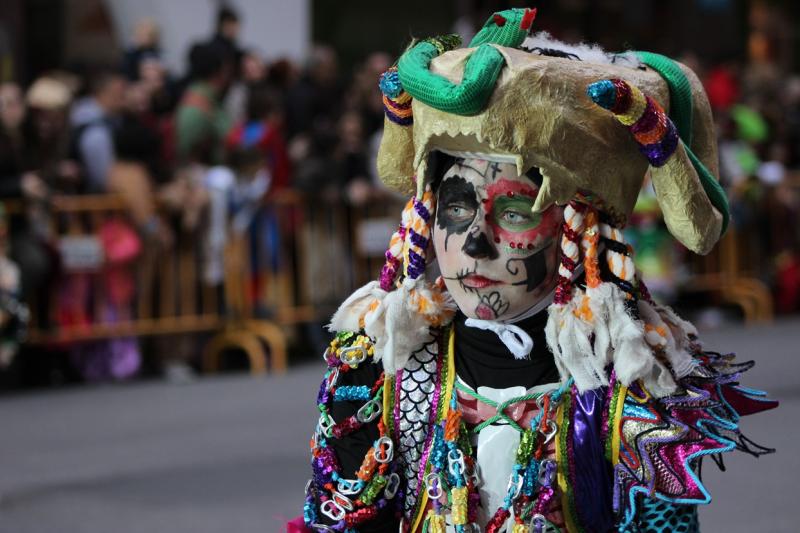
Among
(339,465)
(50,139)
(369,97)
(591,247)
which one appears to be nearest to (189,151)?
(50,139)

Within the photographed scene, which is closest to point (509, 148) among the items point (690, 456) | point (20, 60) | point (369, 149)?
point (690, 456)

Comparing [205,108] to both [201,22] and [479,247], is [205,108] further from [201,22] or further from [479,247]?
[479,247]

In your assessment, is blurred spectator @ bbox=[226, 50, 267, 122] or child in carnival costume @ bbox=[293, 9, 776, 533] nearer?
child in carnival costume @ bbox=[293, 9, 776, 533]

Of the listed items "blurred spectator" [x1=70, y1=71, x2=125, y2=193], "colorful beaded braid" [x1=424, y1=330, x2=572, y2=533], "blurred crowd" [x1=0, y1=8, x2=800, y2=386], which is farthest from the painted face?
"blurred spectator" [x1=70, y1=71, x2=125, y2=193]

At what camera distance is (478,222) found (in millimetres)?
2826

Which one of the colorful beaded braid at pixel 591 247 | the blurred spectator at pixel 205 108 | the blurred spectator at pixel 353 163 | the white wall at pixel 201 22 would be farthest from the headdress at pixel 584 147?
the white wall at pixel 201 22

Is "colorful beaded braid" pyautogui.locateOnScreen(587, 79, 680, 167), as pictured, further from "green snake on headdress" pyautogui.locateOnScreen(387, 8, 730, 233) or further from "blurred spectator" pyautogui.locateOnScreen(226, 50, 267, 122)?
"blurred spectator" pyautogui.locateOnScreen(226, 50, 267, 122)

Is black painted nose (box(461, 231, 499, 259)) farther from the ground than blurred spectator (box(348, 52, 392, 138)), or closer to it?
farther from the ground

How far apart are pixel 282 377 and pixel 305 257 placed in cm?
99

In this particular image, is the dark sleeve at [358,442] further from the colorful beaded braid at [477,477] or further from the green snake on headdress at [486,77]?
the green snake on headdress at [486,77]

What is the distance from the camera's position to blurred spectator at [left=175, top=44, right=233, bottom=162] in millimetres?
9062

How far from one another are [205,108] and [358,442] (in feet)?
21.3

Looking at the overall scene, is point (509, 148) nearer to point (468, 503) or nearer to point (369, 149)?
point (468, 503)

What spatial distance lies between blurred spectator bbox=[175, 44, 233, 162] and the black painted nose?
640cm
